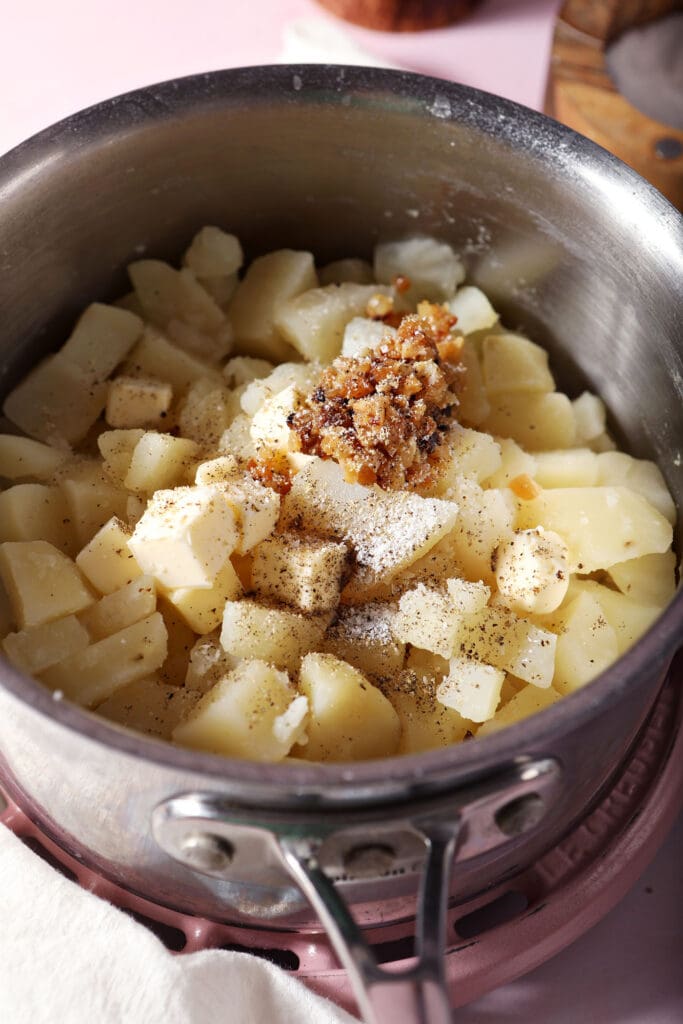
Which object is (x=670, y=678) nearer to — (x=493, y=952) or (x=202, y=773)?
(x=493, y=952)

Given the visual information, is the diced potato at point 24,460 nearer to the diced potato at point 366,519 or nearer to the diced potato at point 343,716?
the diced potato at point 366,519

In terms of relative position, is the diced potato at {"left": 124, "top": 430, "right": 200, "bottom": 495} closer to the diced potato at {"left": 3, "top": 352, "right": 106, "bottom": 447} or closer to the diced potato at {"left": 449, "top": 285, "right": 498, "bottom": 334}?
the diced potato at {"left": 3, "top": 352, "right": 106, "bottom": 447}

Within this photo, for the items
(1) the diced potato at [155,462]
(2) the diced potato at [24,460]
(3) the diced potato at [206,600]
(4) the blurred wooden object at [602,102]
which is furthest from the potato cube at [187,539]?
(4) the blurred wooden object at [602,102]

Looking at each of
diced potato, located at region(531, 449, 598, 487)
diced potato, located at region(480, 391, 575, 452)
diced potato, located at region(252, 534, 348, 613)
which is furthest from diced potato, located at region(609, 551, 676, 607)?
diced potato, located at region(252, 534, 348, 613)

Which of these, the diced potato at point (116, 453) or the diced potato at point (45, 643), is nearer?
the diced potato at point (45, 643)

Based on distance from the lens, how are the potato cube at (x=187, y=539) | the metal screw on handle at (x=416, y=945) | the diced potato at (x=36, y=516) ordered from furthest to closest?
the diced potato at (x=36, y=516) → the potato cube at (x=187, y=539) → the metal screw on handle at (x=416, y=945)

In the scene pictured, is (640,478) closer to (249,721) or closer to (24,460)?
(249,721)
